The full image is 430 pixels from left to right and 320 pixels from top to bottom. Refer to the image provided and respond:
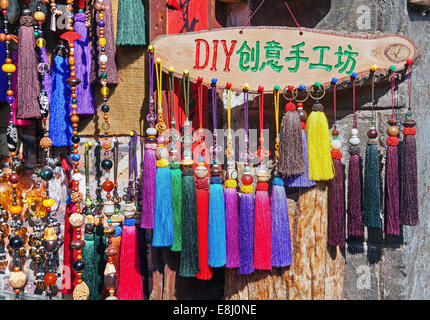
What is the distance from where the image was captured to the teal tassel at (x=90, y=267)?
2.06 meters

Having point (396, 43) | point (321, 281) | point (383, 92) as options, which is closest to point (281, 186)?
point (321, 281)

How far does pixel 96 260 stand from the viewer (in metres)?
2.10

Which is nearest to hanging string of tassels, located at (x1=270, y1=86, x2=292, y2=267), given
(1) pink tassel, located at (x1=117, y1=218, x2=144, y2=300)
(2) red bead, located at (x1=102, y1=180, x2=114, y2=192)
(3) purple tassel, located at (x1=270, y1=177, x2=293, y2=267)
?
(3) purple tassel, located at (x1=270, y1=177, x2=293, y2=267)

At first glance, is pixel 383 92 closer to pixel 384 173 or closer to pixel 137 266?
pixel 384 173

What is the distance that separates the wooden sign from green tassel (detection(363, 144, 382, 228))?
34cm

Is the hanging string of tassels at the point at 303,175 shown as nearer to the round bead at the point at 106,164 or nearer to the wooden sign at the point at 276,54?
the wooden sign at the point at 276,54

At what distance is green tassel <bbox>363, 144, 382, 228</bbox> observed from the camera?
1956 mm

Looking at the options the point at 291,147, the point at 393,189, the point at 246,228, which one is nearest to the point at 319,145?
the point at 291,147

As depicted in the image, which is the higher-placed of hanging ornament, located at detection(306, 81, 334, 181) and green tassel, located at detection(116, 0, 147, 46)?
green tassel, located at detection(116, 0, 147, 46)

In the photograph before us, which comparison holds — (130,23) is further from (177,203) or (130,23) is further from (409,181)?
(409,181)

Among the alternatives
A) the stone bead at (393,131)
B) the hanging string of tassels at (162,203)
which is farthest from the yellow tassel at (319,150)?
the hanging string of tassels at (162,203)

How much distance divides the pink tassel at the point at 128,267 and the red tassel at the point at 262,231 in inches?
20.9

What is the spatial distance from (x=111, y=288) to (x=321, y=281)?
2.97ft

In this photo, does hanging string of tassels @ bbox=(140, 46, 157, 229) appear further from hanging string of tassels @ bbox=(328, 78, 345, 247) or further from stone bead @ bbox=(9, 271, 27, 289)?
hanging string of tassels @ bbox=(328, 78, 345, 247)
